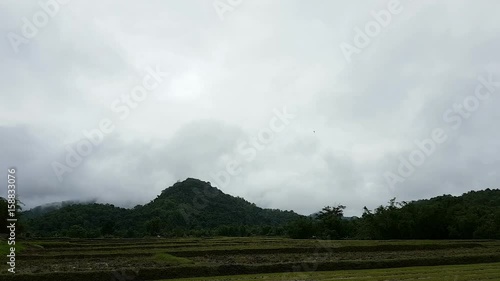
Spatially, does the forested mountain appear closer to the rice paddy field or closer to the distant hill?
the distant hill

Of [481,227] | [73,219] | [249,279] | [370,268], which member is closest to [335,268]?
[370,268]

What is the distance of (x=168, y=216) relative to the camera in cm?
10581

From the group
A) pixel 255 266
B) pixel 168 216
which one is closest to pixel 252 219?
pixel 168 216

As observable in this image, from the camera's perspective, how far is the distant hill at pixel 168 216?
89.7 m

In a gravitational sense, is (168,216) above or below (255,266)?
above

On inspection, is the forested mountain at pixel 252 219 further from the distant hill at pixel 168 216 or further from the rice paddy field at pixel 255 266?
the rice paddy field at pixel 255 266

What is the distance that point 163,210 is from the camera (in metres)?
110

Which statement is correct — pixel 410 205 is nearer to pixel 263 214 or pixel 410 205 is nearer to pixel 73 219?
pixel 73 219

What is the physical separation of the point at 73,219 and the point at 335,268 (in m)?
86.7

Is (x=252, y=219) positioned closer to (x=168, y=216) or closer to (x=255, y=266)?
(x=168, y=216)

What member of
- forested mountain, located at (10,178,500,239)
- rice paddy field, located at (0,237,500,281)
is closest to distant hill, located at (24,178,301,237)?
forested mountain, located at (10,178,500,239)

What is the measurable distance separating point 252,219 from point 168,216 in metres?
37.1

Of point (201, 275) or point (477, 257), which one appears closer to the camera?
point (201, 275)

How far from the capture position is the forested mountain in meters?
60.5
